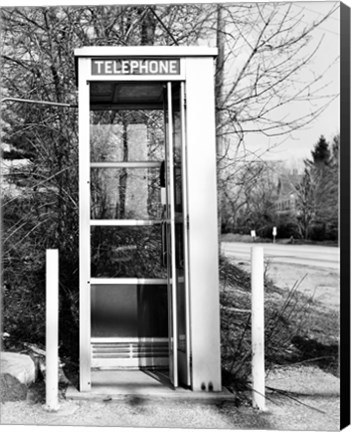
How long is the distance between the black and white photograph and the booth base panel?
0.02m

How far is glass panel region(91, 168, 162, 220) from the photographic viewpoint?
5.30m

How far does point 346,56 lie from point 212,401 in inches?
99.1

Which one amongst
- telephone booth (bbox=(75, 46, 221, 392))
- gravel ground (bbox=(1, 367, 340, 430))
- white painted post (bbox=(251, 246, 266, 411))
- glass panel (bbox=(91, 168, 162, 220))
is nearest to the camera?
gravel ground (bbox=(1, 367, 340, 430))

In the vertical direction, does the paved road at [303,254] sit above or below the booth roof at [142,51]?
below

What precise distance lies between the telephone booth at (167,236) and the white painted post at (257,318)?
0.33 m

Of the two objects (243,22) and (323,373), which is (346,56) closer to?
(323,373)

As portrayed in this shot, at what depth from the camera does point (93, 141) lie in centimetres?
602

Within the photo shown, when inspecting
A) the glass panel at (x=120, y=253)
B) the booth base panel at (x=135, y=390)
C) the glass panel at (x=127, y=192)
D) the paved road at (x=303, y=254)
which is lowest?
the booth base panel at (x=135, y=390)

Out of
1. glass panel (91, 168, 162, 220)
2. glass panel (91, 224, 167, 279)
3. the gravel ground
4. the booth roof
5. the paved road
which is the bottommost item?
the gravel ground

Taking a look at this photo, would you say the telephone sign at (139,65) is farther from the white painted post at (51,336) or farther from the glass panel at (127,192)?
the white painted post at (51,336)

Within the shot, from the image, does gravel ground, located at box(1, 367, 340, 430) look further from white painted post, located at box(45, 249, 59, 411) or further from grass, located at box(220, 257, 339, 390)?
grass, located at box(220, 257, 339, 390)

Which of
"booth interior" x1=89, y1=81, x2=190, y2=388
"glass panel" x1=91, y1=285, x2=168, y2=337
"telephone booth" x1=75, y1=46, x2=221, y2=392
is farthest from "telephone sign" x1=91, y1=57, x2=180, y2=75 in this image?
"glass panel" x1=91, y1=285, x2=168, y2=337

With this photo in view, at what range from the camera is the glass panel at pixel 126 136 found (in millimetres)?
5680

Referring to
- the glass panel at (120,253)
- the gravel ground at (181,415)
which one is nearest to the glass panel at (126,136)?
the glass panel at (120,253)
